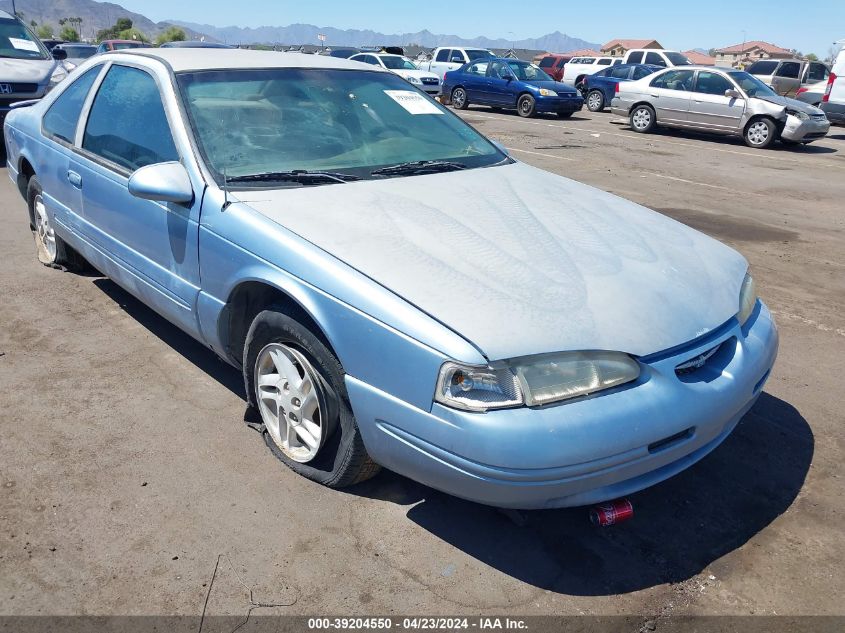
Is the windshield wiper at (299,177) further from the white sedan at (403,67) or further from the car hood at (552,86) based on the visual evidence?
the white sedan at (403,67)

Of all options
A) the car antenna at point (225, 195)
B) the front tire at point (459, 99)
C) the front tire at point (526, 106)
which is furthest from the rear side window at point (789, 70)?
the car antenna at point (225, 195)

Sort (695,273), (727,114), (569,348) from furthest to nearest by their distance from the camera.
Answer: (727,114) → (695,273) → (569,348)

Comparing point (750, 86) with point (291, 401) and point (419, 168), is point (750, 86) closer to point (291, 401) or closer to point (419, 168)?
point (419, 168)


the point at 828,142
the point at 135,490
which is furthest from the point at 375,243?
the point at 828,142

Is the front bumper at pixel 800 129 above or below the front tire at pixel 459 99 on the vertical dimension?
above

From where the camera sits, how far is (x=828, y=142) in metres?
16.3

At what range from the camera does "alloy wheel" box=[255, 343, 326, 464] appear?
110 inches

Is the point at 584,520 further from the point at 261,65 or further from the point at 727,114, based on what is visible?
the point at 727,114

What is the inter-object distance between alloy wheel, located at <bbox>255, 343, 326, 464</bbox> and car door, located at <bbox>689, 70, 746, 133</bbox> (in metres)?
13.9

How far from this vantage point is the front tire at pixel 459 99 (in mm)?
20330

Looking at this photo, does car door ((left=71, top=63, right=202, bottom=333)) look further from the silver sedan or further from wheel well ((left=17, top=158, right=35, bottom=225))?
the silver sedan

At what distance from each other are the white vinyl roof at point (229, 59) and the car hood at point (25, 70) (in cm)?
623

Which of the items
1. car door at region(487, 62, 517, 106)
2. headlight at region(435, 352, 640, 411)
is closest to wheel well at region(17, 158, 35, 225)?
headlight at region(435, 352, 640, 411)

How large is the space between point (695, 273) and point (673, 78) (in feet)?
46.8
